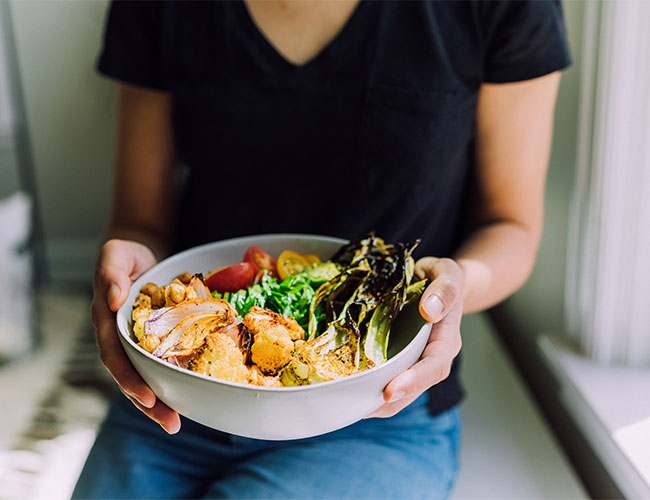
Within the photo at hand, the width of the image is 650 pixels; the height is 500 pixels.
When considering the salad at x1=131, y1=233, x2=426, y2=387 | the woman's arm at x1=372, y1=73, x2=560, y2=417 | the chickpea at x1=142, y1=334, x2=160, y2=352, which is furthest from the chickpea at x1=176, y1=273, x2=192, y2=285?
the woman's arm at x1=372, y1=73, x2=560, y2=417

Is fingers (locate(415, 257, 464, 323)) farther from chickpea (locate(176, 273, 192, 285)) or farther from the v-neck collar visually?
the v-neck collar

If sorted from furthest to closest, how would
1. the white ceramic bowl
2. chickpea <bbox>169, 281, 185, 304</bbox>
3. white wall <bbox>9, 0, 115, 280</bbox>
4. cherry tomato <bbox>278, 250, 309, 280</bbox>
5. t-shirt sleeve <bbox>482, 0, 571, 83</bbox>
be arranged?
white wall <bbox>9, 0, 115, 280</bbox>
t-shirt sleeve <bbox>482, 0, 571, 83</bbox>
cherry tomato <bbox>278, 250, 309, 280</bbox>
chickpea <bbox>169, 281, 185, 304</bbox>
the white ceramic bowl

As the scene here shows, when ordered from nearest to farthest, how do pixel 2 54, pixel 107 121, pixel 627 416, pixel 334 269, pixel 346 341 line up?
pixel 346 341 < pixel 334 269 < pixel 627 416 < pixel 2 54 < pixel 107 121

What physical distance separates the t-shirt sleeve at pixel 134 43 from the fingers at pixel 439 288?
1.76 ft

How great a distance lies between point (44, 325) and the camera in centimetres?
172

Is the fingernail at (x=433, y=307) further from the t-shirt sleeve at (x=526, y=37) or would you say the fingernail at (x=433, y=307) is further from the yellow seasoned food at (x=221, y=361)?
the t-shirt sleeve at (x=526, y=37)

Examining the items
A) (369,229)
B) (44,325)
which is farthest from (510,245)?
(44,325)

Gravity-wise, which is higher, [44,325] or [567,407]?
[567,407]

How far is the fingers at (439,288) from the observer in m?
0.60

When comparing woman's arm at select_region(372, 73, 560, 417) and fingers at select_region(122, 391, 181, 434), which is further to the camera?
woman's arm at select_region(372, 73, 560, 417)

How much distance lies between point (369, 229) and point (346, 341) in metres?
0.37

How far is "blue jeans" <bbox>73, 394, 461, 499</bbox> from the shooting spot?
78 centimetres

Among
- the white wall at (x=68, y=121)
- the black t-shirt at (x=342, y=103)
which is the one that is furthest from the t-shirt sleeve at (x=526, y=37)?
→ the white wall at (x=68, y=121)

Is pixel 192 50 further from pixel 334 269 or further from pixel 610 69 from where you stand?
pixel 610 69
